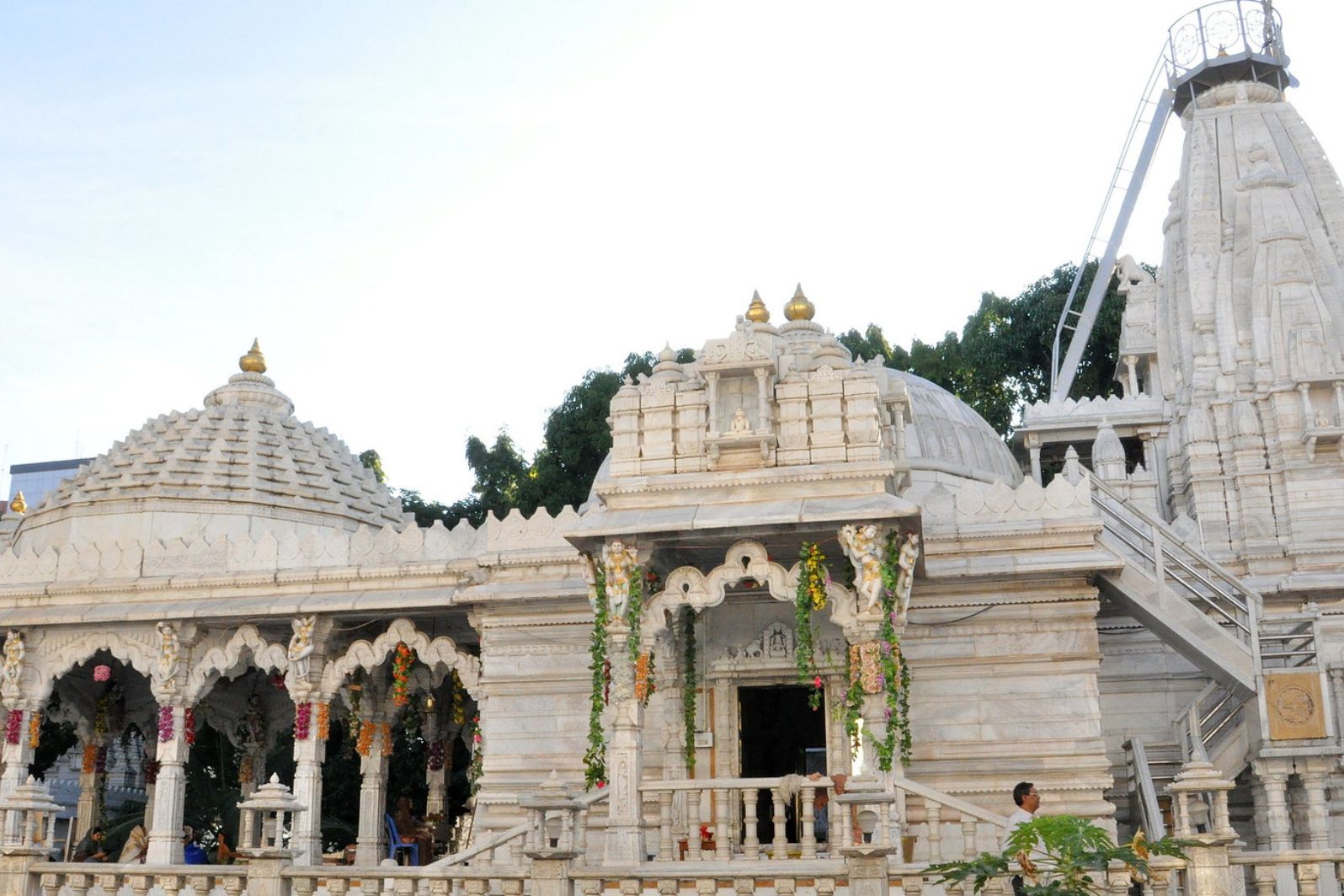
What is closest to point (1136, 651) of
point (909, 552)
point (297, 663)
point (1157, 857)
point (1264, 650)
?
point (1264, 650)

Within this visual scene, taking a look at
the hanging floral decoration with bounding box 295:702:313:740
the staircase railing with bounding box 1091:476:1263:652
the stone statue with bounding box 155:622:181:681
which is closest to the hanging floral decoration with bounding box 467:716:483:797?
the hanging floral decoration with bounding box 295:702:313:740

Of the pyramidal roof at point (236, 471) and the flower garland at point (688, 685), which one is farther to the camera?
the pyramidal roof at point (236, 471)

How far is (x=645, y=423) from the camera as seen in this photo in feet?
49.7

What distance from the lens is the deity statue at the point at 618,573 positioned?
46.1 ft

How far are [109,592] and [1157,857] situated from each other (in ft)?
45.4

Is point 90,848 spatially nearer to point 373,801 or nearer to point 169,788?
point 169,788

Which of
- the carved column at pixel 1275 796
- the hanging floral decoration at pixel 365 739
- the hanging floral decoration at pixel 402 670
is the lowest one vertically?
the carved column at pixel 1275 796

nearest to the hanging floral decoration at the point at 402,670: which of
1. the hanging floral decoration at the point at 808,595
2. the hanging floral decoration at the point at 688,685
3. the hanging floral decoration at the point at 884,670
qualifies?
the hanging floral decoration at the point at 688,685

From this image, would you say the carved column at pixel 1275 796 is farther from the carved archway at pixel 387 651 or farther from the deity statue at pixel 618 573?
the carved archway at pixel 387 651

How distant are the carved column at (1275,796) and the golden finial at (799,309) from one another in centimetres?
801

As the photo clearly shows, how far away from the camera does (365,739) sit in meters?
19.7

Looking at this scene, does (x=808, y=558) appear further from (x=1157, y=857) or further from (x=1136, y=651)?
(x=1136, y=651)

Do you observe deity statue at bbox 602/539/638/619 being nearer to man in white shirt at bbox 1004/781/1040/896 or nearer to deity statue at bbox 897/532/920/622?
deity statue at bbox 897/532/920/622

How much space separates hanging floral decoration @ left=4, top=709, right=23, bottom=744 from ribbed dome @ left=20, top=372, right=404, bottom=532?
352cm
